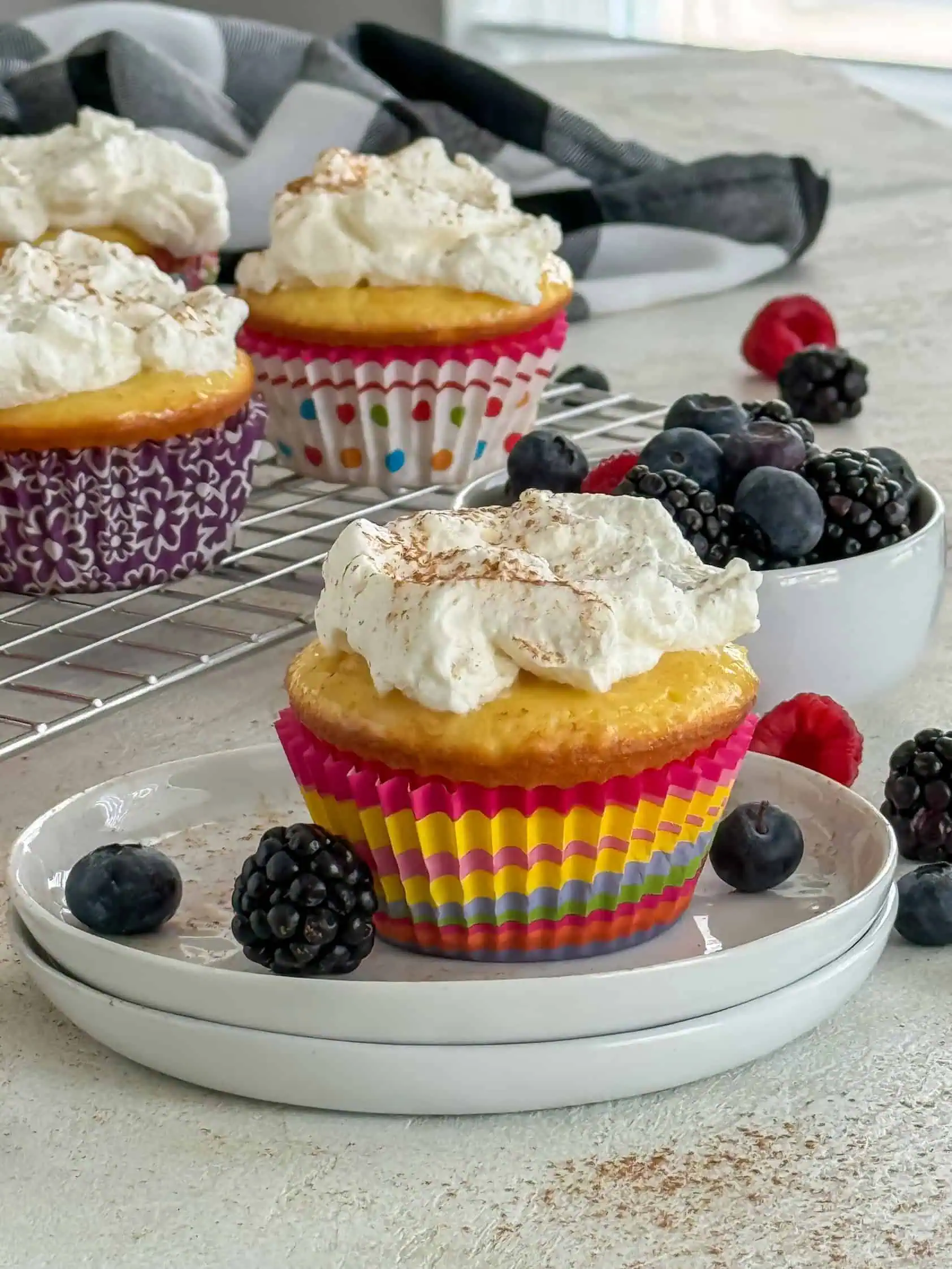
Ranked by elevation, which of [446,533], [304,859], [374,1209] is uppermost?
[446,533]

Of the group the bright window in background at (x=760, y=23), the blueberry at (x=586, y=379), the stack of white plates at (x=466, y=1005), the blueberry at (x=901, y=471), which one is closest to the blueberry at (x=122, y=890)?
the stack of white plates at (x=466, y=1005)

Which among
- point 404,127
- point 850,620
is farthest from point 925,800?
point 404,127

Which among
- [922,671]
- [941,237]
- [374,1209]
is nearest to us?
[374,1209]

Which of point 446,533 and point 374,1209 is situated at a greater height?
point 446,533

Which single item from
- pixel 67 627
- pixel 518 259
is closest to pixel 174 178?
pixel 518 259

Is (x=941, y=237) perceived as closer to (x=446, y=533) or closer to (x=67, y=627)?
(x=67, y=627)

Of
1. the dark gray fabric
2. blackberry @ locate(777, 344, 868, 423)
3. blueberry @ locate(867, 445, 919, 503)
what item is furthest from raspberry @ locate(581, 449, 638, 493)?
the dark gray fabric

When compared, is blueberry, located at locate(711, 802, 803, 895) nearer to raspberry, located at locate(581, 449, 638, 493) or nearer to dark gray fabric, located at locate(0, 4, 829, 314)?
raspberry, located at locate(581, 449, 638, 493)

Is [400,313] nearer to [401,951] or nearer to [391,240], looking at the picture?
[391,240]
